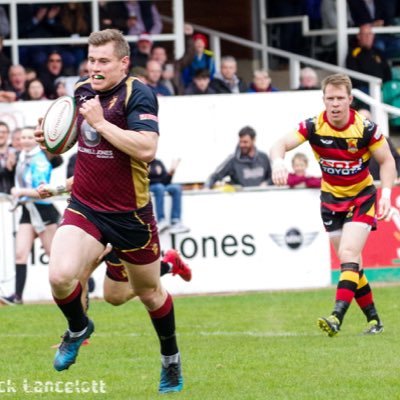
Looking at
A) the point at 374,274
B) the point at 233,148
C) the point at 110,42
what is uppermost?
the point at 110,42

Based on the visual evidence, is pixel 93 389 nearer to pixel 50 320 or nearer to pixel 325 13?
pixel 50 320

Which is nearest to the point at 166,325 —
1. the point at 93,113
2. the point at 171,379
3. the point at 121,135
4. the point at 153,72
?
the point at 171,379

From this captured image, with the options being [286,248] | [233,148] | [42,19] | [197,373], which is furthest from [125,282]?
[42,19]

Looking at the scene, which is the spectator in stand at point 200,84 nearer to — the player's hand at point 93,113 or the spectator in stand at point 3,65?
the spectator in stand at point 3,65

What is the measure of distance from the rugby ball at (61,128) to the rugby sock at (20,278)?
21.5 feet

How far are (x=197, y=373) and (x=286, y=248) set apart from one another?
6839 mm

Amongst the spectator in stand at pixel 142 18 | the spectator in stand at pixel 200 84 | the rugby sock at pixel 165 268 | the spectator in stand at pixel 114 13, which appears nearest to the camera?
the rugby sock at pixel 165 268

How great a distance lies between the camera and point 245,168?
16.3 meters

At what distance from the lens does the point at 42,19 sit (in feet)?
63.6

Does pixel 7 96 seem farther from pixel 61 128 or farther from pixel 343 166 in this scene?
pixel 61 128

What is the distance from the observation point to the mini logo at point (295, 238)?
15.5 metres

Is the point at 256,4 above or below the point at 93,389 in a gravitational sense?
above

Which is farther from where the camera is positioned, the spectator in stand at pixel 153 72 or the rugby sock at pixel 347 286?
the spectator in stand at pixel 153 72

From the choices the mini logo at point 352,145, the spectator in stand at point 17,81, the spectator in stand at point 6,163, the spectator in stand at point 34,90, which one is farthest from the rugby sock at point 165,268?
the spectator in stand at point 17,81
